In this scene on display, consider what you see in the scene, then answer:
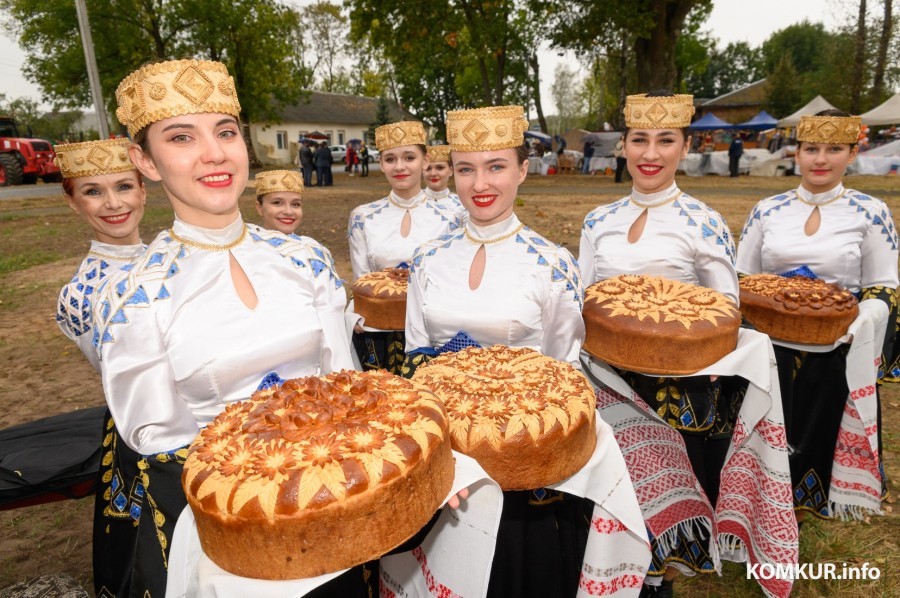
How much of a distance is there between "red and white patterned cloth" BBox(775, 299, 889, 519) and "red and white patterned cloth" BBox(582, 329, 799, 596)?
2.79 feet

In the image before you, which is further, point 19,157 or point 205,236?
point 19,157

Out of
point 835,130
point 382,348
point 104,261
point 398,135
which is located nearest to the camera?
point 104,261

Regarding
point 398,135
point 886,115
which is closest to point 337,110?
point 886,115

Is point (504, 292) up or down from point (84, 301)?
down

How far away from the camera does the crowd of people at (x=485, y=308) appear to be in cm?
224

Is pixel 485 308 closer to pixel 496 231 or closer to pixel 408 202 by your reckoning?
pixel 496 231

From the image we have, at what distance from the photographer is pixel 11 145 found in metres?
29.1

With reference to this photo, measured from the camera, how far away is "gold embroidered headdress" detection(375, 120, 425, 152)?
18.0ft

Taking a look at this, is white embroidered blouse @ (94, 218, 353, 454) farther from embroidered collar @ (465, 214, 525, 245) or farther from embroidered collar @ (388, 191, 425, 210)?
embroidered collar @ (388, 191, 425, 210)

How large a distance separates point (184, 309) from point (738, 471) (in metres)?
3.49

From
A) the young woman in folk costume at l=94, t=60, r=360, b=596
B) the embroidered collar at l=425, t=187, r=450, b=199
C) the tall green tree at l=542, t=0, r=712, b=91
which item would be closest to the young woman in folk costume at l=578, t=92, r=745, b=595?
the young woman in folk costume at l=94, t=60, r=360, b=596

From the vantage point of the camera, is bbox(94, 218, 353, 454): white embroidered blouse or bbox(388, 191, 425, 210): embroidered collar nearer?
bbox(94, 218, 353, 454): white embroidered blouse

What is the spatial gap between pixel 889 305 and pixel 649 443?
7.77 feet

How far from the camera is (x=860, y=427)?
4129 millimetres
